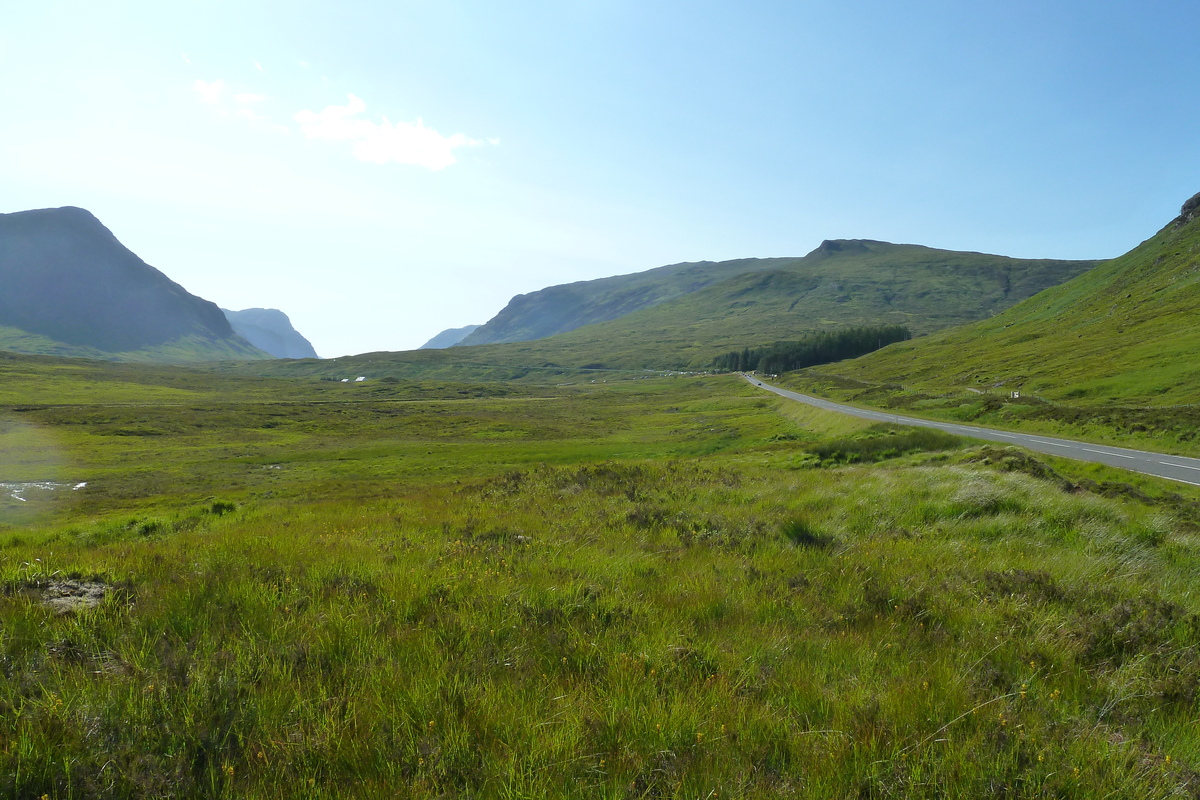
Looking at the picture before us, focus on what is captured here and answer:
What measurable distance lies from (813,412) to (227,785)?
58272 mm

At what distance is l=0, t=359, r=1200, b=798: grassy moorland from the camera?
2.99 meters

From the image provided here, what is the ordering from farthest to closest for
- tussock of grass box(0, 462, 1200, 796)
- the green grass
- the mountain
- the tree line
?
1. the tree line
2. the mountain
3. the green grass
4. tussock of grass box(0, 462, 1200, 796)

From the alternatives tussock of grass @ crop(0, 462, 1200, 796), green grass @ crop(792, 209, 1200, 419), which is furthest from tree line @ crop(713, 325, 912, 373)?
tussock of grass @ crop(0, 462, 1200, 796)

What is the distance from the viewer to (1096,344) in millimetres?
88438

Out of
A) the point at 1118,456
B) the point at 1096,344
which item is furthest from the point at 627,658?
the point at 1096,344

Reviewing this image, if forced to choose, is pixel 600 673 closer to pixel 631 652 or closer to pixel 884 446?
pixel 631 652

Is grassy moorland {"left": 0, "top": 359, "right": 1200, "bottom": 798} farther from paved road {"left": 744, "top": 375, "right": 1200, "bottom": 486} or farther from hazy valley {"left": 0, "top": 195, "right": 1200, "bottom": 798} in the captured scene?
paved road {"left": 744, "top": 375, "right": 1200, "bottom": 486}

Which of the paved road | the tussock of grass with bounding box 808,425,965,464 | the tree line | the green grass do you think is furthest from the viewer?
the tree line

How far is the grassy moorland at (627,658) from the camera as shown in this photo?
9.82 ft

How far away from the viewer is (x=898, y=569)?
693cm

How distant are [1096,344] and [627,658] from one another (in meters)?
116

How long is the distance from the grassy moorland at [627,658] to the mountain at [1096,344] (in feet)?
194

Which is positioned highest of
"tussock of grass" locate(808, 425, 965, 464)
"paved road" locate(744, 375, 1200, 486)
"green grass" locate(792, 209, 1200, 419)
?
"green grass" locate(792, 209, 1200, 419)

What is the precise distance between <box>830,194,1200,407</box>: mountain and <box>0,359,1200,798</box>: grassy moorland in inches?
2322
